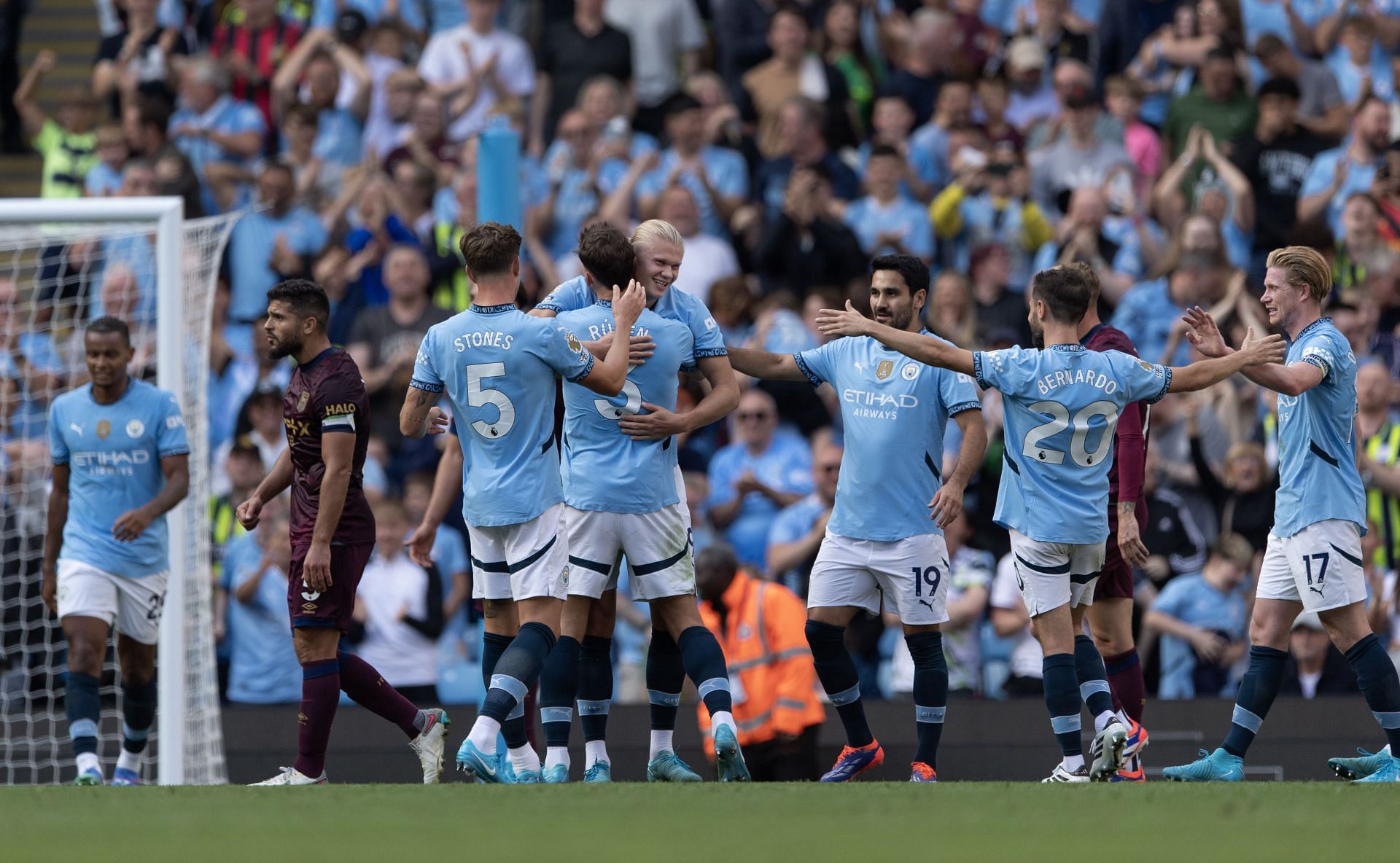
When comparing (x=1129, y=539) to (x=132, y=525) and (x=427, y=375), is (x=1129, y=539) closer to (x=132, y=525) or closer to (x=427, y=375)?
(x=427, y=375)

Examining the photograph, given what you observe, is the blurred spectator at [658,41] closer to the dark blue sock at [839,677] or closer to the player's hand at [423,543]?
the player's hand at [423,543]

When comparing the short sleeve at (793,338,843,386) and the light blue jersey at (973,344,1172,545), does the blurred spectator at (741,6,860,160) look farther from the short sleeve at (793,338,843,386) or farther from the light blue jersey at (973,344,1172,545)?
the light blue jersey at (973,344,1172,545)

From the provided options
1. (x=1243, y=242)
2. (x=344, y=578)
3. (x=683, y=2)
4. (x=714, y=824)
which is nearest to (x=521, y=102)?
(x=683, y=2)

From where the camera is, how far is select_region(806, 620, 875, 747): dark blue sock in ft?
28.2

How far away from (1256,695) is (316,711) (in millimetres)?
4248

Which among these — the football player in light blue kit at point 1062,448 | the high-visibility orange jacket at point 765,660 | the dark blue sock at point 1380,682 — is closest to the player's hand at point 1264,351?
the football player in light blue kit at point 1062,448

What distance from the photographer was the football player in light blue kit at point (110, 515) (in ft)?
32.6

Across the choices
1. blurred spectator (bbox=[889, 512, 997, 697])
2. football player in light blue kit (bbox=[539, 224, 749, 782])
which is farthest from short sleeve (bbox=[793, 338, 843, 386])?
blurred spectator (bbox=[889, 512, 997, 697])

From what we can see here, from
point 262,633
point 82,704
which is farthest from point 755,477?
point 82,704

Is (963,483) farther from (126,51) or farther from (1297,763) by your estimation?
(126,51)

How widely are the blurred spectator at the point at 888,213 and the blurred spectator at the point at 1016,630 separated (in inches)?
133

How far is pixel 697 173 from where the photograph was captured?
14812 mm

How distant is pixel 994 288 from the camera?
13617 millimetres

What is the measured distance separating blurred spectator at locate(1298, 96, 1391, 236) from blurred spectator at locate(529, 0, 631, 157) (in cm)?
589
